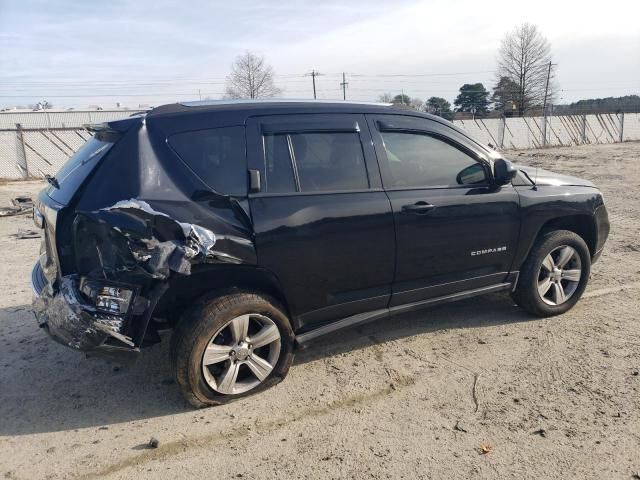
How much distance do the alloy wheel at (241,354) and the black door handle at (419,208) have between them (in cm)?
128

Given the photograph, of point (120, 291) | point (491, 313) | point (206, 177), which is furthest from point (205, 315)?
point (491, 313)

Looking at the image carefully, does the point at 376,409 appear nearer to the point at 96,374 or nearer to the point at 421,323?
the point at 421,323

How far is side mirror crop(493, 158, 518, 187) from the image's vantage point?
391 cm

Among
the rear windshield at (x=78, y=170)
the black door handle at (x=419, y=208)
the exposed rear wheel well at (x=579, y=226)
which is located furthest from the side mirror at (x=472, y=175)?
the rear windshield at (x=78, y=170)

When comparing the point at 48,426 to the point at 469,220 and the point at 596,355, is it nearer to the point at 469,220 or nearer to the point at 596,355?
the point at 469,220

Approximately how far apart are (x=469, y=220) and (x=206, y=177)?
2.07 meters

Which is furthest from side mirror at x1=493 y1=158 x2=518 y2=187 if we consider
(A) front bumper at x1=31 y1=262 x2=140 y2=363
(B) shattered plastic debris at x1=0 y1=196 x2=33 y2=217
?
(B) shattered plastic debris at x1=0 y1=196 x2=33 y2=217

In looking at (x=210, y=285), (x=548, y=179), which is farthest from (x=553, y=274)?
(x=210, y=285)

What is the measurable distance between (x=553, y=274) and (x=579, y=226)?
2.08ft

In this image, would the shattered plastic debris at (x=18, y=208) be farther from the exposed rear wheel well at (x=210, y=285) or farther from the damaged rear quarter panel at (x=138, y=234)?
the exposed rear wheel well at (x=210, y=285)

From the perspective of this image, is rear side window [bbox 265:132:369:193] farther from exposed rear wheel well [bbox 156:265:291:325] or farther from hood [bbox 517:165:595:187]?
hood [bbox 517:165:595:187]

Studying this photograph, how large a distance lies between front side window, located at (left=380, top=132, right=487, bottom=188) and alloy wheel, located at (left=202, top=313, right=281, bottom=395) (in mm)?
1409

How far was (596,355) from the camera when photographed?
375 centimetres

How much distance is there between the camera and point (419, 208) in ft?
12.1
